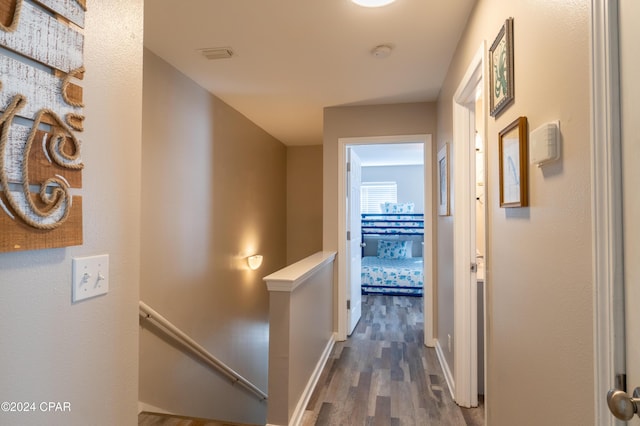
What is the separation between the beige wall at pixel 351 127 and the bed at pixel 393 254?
8.51 feet

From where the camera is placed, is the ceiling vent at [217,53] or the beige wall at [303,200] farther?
the beige wall at [303,200]

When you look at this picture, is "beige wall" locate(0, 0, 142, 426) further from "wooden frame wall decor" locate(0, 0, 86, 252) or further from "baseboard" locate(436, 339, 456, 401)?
"baseboard" locate(436, 339, 456, 401)

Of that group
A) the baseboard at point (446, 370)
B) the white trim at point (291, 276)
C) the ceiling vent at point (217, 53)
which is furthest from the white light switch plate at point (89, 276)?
the baseboard at point (446, 370)

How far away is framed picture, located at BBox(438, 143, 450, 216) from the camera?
8.76 feet

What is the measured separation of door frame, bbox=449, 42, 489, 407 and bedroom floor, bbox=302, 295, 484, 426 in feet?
0.62

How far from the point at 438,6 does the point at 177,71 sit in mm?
1885

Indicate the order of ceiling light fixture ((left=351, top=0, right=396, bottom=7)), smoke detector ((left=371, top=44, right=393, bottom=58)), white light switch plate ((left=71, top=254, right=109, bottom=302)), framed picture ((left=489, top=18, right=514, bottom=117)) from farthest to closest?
smoke detector ((left=371, top=44, right=393, bottom=58)) → ceiling light fixture ((left=351, top=0, right=396, bottom=7)) → framed picture ((left=489, top=18, right=514, bottom=117)) → white light switch plate ((left=71, top=254, right=109, bottom=302))

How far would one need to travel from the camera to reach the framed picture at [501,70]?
1.30m

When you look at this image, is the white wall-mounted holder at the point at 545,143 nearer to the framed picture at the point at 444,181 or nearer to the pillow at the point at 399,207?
the framed picture at the point at 444,181

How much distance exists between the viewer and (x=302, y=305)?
2.28 meters

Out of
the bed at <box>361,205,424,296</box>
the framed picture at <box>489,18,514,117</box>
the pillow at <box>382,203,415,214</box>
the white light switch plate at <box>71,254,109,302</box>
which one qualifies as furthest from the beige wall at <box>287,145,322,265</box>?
the white light switch plate at <box>71,254,109,302</box>

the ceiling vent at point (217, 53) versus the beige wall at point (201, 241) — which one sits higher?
the ceiling vent at point (217, 53)

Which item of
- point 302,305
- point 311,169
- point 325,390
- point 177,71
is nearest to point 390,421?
point 325,390

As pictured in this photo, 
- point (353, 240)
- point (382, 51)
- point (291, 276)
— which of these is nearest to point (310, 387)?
point (291, 276)
